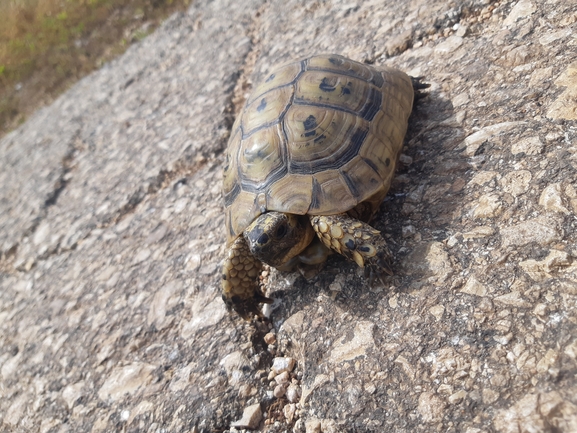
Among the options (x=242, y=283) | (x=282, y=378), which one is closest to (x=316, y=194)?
(x=242, y=283)

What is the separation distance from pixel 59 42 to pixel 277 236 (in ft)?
32.8

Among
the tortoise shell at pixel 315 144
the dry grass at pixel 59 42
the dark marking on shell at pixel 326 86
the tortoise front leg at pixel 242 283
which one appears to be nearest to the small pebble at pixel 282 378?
the tortoise front leg at pixel 242 283

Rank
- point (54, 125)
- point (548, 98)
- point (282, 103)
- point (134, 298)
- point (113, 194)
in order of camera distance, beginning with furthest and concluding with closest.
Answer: point (54, 125), point (113, 194), point (134, 298), point (282, 103), point (548, 98)

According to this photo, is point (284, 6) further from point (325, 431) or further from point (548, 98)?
point (325, 431)

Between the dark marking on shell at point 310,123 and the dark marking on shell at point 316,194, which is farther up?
the dark marking on shell at point 310,123

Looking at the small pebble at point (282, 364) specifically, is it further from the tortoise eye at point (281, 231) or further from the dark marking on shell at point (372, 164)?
the dark marking on shell at point (372, 164)

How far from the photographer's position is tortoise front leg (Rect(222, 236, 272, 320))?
2.52 m

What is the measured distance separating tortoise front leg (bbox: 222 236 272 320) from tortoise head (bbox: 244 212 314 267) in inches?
7.4

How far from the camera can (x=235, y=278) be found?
2.51m

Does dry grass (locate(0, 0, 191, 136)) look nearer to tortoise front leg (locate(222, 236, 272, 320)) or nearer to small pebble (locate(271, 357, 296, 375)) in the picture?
tortoise front leg (locate(222, 236, 272, 320))

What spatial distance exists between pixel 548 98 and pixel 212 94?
11.1ft

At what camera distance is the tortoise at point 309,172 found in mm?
2299

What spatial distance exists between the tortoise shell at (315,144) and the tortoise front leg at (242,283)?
15 centimetres

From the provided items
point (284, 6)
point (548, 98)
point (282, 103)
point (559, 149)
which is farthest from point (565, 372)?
point (284, 6)
